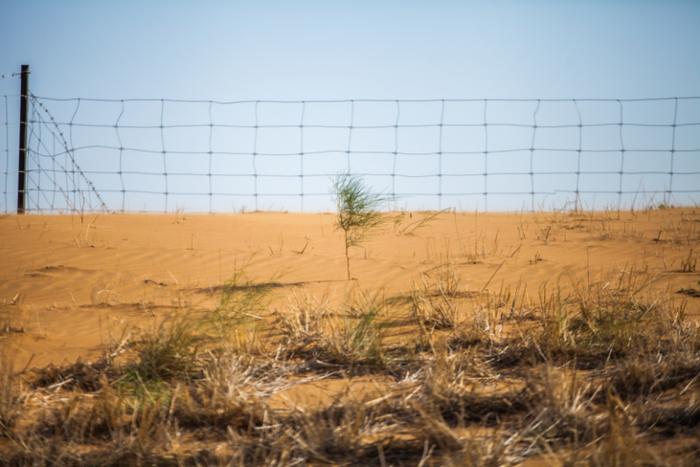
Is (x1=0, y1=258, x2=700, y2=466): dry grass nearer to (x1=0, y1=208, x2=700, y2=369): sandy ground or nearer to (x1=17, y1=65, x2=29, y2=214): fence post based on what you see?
(x1=0, y1=208, x2=700, y2=369): sandy ground

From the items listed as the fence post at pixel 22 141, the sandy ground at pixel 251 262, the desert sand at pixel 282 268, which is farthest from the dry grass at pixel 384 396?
the fence post at pixel 22 141

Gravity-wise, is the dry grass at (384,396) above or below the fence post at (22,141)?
below

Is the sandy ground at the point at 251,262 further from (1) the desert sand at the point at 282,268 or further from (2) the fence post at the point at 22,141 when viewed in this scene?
(2) the fence post at the point at 22,141

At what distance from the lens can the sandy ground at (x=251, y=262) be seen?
483cm

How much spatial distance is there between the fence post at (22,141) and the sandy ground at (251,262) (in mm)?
792

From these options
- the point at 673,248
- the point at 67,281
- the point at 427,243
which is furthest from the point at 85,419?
the point at 673,248

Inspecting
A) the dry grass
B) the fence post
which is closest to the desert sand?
the dry grass

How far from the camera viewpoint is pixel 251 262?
7.00 meters

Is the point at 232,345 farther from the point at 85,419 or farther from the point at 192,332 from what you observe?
the point at 85,419

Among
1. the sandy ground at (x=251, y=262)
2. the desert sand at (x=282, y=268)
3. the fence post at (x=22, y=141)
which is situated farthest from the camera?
the fence post at (x=22, y=141)

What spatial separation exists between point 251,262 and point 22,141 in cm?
679

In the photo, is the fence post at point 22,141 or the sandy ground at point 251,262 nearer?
the sandy ground at point 251,262

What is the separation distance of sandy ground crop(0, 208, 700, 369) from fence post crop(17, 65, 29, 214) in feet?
2.60

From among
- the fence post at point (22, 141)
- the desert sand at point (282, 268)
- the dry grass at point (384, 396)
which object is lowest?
the dry grass at point (384, 396)
